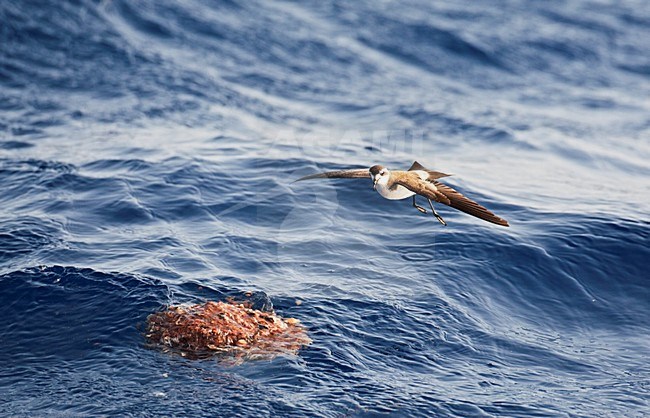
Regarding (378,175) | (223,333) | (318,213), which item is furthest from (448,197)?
(318,213)

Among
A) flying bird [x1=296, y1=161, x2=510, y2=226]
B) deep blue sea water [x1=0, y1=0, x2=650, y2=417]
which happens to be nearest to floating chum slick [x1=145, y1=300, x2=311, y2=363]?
deep blue sea water [x1=0, y1=0, x2=650, y2=417]

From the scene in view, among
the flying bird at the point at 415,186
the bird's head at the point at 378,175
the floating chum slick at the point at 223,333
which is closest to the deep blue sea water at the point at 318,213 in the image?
the floating chum slick at the point at 223,333

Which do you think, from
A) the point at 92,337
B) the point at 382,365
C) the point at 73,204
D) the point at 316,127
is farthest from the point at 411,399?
the point at 316,127

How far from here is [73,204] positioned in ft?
40.8

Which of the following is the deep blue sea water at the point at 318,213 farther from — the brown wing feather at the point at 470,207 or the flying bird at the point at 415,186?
the brown wing feather at the point at 470,207

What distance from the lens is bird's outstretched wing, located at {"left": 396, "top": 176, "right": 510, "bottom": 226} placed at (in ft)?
24.2

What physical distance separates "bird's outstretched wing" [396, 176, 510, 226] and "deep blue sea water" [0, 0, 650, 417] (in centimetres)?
190

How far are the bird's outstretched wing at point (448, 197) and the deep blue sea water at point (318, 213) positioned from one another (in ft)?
6.23

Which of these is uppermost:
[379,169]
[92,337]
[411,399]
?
[379,169]

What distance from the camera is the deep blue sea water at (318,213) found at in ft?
26.9

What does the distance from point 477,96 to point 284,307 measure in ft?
44.1

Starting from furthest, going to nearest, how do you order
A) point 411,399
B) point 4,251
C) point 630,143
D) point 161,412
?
point 630,143 < point 4,251 < point 411,399 < point 161,412

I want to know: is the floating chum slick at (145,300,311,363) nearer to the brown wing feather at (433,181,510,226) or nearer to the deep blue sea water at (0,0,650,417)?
the deep blue sea water at (0,0,650,417)

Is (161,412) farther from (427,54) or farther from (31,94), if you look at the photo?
(427,54)
